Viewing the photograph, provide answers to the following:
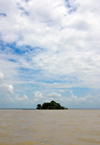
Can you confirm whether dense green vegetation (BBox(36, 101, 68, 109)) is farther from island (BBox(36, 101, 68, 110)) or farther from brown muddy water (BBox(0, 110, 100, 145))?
brown muddy water (BBox(0, 110, 100, 145))

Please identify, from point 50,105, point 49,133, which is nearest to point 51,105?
point 50,105

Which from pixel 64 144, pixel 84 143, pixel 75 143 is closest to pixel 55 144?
pixel 64 144

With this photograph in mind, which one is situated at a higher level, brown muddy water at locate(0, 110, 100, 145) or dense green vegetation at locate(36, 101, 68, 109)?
dense green vegetation at locate(36, 101, 68, 109)

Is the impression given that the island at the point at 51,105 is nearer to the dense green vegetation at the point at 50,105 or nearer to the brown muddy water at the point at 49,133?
the dense green vegetation at the point at 50,105

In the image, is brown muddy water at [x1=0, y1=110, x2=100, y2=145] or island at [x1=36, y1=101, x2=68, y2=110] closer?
brown muddy water at [x1=0, y1=110, x2=100, y2=145]

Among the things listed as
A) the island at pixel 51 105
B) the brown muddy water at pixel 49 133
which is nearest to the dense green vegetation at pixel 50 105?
the island at pixel 51 105

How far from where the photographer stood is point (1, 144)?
8.92 metres

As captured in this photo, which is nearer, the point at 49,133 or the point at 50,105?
the point at 49,133

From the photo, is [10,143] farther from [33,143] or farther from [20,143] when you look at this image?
[33,143]

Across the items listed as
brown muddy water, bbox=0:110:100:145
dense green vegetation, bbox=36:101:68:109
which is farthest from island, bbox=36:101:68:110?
brown muddy water, bbox=0:110:100:145

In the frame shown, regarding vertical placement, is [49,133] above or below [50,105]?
below

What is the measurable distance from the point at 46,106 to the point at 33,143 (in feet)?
386

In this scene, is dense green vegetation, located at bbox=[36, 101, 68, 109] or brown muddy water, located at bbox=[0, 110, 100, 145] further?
dense green vegetation, located at bbox=[36, 101, 68, 109]

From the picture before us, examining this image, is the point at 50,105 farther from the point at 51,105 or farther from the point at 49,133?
the point at 49,133
